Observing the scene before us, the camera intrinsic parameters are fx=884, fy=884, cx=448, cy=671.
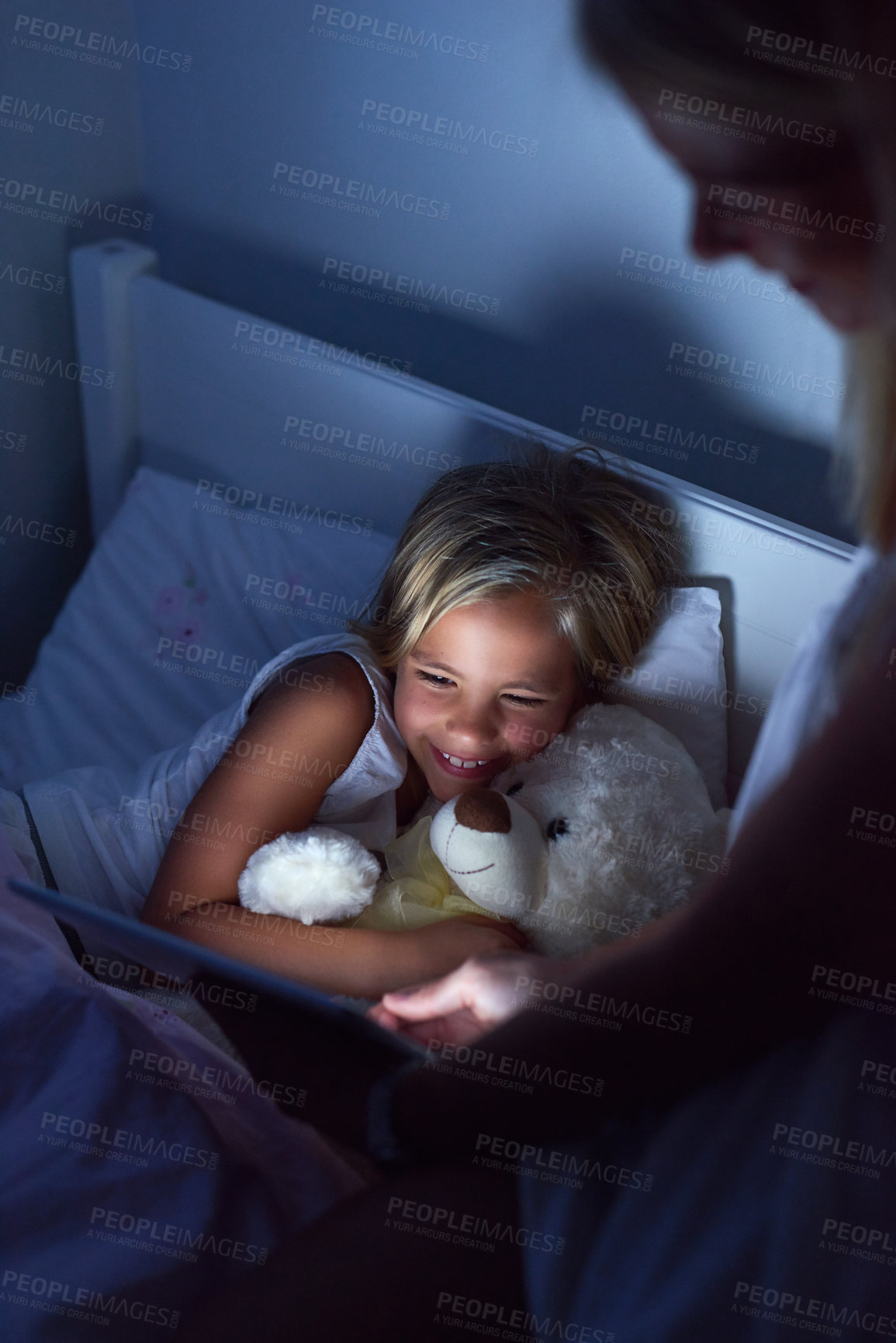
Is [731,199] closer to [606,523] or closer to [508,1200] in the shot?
[606,523]

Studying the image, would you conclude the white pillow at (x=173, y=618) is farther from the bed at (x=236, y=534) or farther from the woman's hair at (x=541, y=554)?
the woman's hair at (x=541, y=554)

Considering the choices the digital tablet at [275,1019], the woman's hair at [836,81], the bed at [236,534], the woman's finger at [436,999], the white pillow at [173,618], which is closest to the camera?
the woman's hair at [836,81]

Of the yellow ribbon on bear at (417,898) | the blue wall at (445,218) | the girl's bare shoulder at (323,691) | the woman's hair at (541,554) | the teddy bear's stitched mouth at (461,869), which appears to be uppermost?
the blue wall at (445,218)

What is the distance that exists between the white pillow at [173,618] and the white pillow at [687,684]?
40 cm

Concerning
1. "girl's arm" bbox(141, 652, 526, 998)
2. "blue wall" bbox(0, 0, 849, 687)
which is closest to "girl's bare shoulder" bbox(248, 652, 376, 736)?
"girl's arm" bbox(141, 652, 526, 998)

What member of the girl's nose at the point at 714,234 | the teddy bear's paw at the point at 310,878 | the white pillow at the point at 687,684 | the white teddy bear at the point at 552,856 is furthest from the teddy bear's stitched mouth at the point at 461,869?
the girl's nose at the point at 714,234

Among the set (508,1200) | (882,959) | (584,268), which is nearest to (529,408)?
(584,268)

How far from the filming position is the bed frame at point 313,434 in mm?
1072

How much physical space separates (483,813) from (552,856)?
0.30ft

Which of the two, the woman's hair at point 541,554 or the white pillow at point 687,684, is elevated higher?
the woman's hair at point 541,554

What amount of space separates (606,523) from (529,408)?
1.08ft

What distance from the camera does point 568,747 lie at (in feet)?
3.06

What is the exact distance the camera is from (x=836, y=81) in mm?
493

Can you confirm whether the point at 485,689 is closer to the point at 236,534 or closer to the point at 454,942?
the point at 454,942
